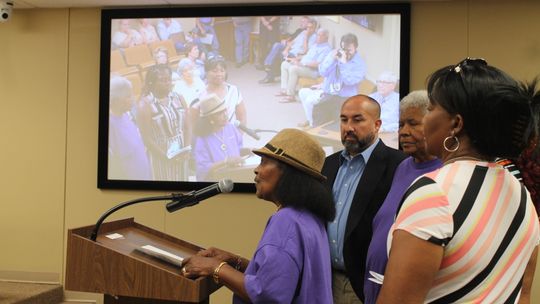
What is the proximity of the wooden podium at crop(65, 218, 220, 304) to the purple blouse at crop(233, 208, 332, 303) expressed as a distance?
168 millimetres

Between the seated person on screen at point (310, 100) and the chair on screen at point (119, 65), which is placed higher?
the chair on screen at point (119, 65)

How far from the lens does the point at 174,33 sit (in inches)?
167

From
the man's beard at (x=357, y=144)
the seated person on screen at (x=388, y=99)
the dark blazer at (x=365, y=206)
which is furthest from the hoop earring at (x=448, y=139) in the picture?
the seated person on screen at (x=388, y=99)

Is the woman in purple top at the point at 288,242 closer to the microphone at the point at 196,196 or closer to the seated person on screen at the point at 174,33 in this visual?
the microphone at the point at 196,196

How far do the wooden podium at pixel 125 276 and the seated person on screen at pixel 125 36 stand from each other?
281 centimetres

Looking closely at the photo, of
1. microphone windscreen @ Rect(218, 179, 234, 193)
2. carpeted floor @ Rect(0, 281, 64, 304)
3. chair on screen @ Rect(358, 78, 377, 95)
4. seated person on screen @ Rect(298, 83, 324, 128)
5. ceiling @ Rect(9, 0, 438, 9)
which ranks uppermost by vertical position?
ceiling @ Rect(9, 0, 438, 9)

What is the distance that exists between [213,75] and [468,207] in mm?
3476

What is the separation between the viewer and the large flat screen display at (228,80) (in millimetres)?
4067

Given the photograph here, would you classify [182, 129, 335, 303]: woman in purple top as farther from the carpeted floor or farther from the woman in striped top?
the carpeted floor

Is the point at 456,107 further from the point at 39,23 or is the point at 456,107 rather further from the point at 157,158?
the point at 39,23

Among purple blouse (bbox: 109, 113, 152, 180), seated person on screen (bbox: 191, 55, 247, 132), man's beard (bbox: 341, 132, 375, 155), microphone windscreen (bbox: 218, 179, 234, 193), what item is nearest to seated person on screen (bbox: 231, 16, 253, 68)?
seated person on screen (bbox: 191, 55, 247, 132)

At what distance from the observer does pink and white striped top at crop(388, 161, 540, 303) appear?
0.92 m

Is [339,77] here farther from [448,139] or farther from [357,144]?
[448,139]

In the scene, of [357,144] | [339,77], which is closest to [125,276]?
[357,144]
